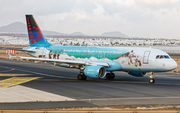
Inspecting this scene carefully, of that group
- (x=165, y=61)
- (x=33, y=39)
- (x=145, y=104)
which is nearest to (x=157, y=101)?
(x=145, y=104)

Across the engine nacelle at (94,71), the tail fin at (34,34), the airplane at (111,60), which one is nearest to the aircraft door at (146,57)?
the airplane at (111,60)

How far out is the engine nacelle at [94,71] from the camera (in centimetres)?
3450

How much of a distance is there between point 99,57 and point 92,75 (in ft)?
13.9

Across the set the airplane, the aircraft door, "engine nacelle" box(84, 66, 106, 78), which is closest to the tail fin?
the airplane

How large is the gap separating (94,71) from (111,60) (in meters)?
3.66

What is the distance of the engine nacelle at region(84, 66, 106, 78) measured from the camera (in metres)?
34.5

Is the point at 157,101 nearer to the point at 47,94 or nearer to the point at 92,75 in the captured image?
the point at 47,94

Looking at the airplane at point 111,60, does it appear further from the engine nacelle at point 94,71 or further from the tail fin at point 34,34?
the tail fin at point 34,34

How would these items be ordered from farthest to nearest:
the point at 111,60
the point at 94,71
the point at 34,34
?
1. the point at 34,34
2. the point at 111,60
3. the point at 94,71

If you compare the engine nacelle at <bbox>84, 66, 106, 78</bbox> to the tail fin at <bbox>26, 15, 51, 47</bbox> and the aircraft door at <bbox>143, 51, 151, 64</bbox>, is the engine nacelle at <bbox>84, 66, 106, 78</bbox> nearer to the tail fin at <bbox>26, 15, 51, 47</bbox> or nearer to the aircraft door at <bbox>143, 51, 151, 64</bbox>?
the aircraft door at <bbox>143, 51, 151, 64</bbox>

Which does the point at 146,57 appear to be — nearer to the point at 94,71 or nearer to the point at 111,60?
the point at 111,60

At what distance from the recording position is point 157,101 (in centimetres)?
2284

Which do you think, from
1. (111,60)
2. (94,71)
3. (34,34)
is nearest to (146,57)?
(111,60)

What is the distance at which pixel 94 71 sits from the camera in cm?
3462
